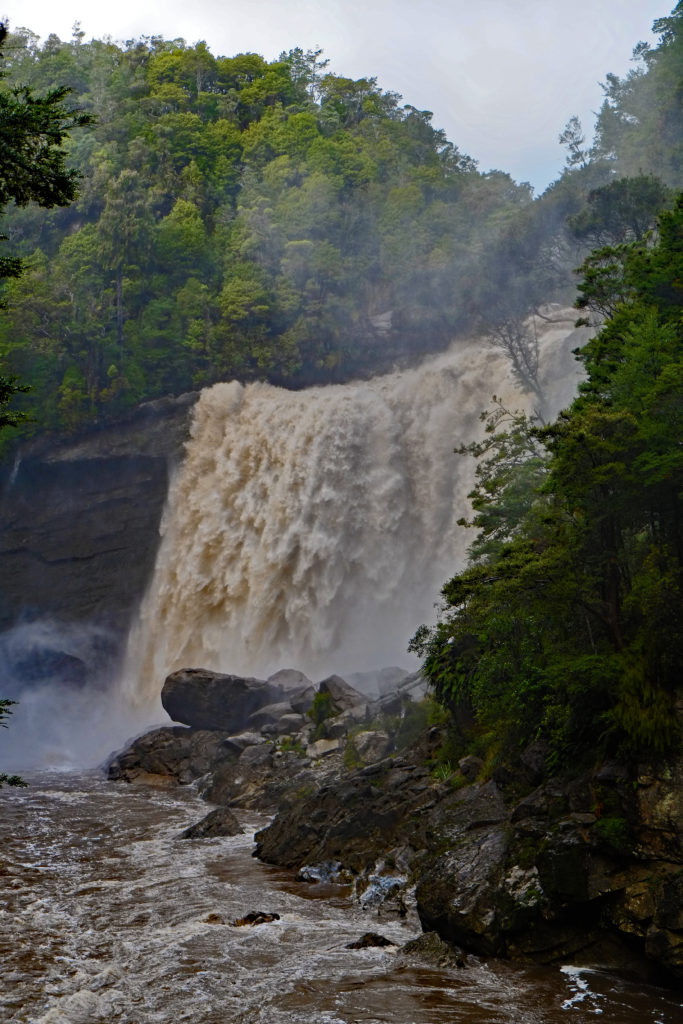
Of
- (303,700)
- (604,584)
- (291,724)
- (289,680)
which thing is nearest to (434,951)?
(604,584)

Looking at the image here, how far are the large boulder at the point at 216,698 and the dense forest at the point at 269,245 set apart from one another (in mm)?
15643

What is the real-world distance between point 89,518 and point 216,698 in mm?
15108

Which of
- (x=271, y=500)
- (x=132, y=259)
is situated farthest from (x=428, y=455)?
(x=132, y=259)

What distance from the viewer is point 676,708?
37.1 ft

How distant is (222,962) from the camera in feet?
36.7

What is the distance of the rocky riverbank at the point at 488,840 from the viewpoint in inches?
412

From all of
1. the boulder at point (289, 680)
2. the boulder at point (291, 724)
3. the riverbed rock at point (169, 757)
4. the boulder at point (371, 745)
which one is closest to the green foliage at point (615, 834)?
the boulder at point (371, 745)

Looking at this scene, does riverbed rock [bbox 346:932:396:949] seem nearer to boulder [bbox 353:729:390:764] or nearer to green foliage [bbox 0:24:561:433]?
boulder [bbox 353:729:390:764]

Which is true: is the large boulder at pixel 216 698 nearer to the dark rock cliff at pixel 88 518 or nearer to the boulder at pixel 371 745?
the boulder at pixel 371 745

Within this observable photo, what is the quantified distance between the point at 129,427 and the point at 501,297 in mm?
18717

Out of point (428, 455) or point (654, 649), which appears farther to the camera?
point (428, 455)

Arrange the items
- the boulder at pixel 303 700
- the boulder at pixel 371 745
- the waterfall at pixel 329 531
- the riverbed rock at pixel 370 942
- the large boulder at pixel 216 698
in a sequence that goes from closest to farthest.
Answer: the riverbed rock at pixel 370 942, the boulder at pixel 371 745, the boulder at pixel 303 700, the large boulder at pixel 216 698, the waterfall at pixel 329 531

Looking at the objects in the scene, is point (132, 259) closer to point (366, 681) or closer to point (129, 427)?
point (129, 427)

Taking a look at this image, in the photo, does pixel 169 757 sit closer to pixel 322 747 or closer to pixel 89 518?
pixel 322 747
